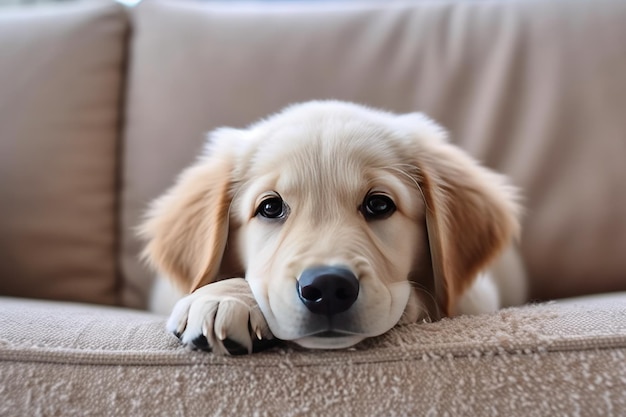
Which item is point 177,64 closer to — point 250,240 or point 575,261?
point 250,240

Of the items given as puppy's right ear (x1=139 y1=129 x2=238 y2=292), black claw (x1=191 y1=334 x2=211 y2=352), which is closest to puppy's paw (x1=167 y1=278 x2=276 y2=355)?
black claw (x1=191 y1=334 x2=211 y2=352)

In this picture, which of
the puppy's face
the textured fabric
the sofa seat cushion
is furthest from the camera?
the textured fabric

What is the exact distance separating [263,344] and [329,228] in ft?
0.96

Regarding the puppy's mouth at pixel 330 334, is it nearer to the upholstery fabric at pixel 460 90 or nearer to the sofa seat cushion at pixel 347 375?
the sofa seat cushion at pixel 347 375

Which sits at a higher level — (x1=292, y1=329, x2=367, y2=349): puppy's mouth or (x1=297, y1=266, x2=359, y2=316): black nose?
(x1=297, y1=266, x2=359, y2=316): black nose

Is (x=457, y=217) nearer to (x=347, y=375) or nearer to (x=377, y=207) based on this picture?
(x=377, y=207)

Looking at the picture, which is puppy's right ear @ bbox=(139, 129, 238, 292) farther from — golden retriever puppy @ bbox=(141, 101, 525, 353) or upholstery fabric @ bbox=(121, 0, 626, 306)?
upholstery fabric @ bbox=(121, 0, 626, 306)

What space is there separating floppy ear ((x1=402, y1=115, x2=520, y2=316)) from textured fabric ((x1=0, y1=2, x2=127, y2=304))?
117 centimetres

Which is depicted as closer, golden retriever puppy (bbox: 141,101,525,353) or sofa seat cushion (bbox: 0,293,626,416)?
sofa seat cushion (bbox: 0,293,626,416)

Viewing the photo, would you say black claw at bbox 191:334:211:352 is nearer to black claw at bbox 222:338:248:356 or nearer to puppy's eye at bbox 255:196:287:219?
black claw at bbox 222:338:248:356

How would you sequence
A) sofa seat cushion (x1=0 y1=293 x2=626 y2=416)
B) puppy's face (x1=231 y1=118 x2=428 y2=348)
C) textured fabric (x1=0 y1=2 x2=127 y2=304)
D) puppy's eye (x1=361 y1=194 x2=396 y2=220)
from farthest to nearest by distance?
textured fabric (x1=0 y1=2 x2=127 y2=304) < puppy's eye (x1=361 y1=194 x2=396 y2=220) < puppy's face (x1=231 y1=118 x2=428 y2=348) < sofa seat cushion (x1=0 y1=293 x2=626 y2=416)

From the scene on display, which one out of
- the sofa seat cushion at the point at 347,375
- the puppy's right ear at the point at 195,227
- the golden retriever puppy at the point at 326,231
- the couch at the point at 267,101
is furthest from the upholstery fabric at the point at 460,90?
the sofa seat cushion at the point at 347,375

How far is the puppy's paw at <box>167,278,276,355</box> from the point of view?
112 cm

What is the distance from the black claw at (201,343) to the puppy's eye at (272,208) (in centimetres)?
42
